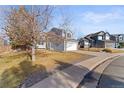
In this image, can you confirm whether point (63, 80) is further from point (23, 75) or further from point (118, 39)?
point (118, 39)

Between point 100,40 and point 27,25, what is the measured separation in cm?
277

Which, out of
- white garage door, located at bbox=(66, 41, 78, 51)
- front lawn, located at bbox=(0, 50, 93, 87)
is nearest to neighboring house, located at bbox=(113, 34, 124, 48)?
front lawn, located at bbox=(0, 50, 93, 87)

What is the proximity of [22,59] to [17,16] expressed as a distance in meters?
1.66

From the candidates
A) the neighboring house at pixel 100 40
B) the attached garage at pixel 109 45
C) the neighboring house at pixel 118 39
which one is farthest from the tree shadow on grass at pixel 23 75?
the neighboring house at pixel 118 39

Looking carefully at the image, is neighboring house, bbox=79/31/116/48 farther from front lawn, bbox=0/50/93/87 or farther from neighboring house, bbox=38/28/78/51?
neighboring house, bbox=38/28/78/51

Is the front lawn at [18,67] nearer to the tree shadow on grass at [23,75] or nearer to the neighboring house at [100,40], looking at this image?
the tree shadow on grass at [23,75]

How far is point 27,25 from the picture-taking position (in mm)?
10422

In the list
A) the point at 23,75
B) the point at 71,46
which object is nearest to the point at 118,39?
the point at 23,75

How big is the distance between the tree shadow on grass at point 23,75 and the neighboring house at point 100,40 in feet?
5.96

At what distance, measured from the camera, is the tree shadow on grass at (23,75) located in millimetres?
7219

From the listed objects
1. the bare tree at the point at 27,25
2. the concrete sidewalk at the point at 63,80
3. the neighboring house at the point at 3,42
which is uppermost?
the bare tree at the point at 27,25

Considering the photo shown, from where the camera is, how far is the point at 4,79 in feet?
25.6
